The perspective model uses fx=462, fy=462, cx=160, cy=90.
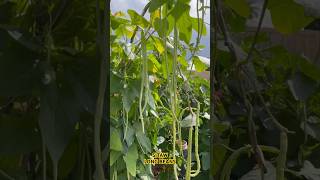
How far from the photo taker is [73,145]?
0.44m

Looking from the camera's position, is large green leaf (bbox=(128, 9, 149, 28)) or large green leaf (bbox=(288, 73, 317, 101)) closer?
large green leaf (bbox=(288, 73, 317, 101))

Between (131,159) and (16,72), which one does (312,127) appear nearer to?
(16,72)

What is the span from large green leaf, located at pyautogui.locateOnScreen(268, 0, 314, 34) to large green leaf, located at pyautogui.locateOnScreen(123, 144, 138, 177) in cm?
52

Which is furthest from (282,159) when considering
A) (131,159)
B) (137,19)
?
(131,159)

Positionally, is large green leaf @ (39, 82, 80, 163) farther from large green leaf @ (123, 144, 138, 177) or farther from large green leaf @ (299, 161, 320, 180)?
large green leaf @ (123, 144, 138, 177)

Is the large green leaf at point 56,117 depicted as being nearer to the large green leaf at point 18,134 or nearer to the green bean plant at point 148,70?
the large green leaf at point 18,134

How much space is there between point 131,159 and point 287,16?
0.58 metres

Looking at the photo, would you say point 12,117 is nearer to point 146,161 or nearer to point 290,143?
point 290,143

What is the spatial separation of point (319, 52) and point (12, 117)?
30 cm

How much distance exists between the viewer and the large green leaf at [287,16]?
0.44m

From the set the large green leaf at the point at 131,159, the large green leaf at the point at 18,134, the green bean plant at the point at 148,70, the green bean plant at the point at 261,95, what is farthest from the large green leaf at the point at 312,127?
the large green leaf at the point at 131,159

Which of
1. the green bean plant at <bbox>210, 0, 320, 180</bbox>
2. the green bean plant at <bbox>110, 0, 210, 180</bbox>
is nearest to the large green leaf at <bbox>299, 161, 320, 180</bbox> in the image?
the green bean plant at <bbox>210, 0, 320, 180</bbox>

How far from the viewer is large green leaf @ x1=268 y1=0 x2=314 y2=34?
0.44m

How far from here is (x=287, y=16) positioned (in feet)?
1.44
